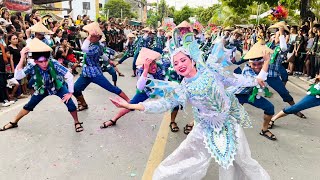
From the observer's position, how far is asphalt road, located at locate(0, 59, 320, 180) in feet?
13.8

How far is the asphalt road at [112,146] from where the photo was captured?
4.20 meters

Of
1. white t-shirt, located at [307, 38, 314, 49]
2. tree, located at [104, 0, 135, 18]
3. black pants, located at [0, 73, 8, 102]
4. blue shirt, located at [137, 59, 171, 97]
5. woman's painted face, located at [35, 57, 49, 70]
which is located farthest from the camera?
tree, located at [104, 0, 135, 18]

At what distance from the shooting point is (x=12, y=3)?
13430 millimetres

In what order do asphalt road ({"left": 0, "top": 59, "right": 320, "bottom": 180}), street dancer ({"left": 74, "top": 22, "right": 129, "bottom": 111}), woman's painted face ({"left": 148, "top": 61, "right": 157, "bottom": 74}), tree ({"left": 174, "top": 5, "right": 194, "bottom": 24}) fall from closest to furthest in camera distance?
1. asphalt road ({"left": 0, "top": 59, "right": 320, "bottom": 180})
2. woman's painted face ({"left": 148, "top": 61, "right": 157, "bottom": 74})
3. street dancer ({"left": 74, "top": 22, "right": 129, "bottom": 111})
4. tree ({"left": 174, "top": 5, "right": 194, "bottom": 24})

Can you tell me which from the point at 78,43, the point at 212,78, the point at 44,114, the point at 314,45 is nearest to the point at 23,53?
the point at 44,114

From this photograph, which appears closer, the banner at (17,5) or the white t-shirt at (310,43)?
the white t-shirt at (310,43)

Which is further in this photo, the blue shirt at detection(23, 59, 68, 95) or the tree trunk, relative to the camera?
the tree trunk

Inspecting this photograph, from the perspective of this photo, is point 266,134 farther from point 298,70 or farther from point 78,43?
point 78,43

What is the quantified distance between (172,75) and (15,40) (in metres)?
4.11

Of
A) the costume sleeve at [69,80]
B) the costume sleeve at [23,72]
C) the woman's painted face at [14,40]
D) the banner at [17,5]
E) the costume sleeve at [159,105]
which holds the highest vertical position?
the banner at [17,5]

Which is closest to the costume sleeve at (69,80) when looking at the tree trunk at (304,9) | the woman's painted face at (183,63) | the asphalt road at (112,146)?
the asphalt road at (112,146)

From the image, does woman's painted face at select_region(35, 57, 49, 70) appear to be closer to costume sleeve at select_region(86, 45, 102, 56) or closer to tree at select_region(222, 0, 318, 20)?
costume sleeve at select_region(86, 45, 102, 56)

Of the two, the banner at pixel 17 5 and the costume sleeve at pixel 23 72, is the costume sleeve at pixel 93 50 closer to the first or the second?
the costume sleeve at pixel 23 72

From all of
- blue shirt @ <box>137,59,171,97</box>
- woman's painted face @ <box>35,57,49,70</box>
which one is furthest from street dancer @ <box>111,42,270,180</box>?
woman's painted face @ <box>35,57,49,70</box>
